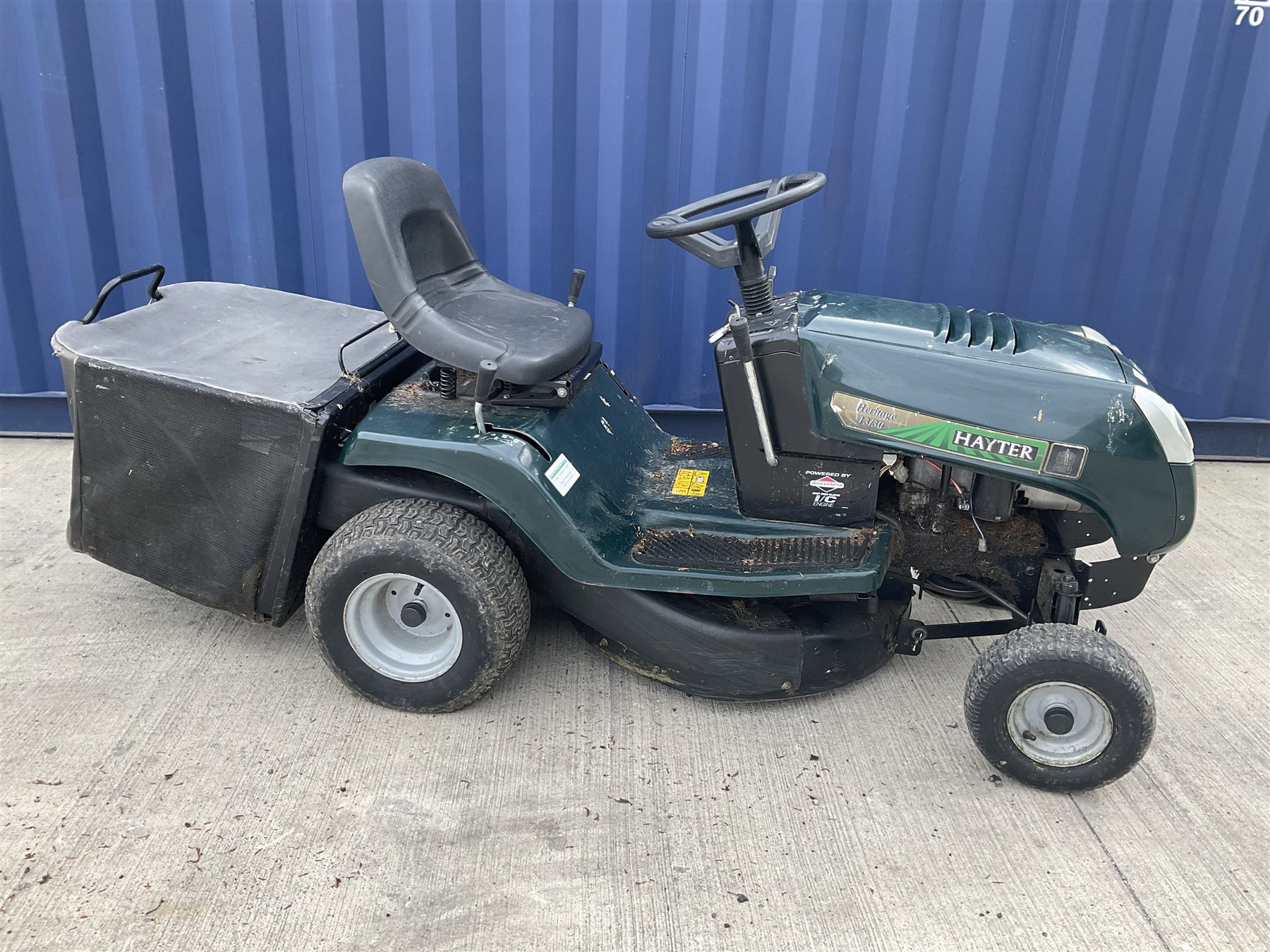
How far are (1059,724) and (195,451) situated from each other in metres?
2.30

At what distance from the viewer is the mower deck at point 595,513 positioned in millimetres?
2543

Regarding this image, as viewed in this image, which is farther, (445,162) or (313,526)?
(445,162)

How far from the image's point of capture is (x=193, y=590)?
283 cm

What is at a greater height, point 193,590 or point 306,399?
point 306,399

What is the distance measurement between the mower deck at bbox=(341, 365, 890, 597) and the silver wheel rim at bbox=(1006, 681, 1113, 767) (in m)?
0.46

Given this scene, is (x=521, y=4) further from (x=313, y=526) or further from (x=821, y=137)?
(x=313, y=526)

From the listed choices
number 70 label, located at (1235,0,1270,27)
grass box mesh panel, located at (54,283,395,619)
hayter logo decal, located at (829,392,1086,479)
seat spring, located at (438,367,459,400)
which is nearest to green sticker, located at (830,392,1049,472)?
hayter logo decal, located at (829,392,1086,479)

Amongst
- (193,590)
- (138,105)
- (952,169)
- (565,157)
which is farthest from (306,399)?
(952,169)

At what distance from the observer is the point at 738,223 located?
8.13ft

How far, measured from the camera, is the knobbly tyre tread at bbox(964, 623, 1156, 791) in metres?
2.33

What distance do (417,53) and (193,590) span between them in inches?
92.8

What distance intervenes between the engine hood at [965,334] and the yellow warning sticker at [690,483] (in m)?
0.63

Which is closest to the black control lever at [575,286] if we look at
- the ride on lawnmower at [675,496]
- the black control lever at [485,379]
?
the ride on lawnmower at [675,496]

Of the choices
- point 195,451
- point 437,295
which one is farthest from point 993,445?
point 195,451
